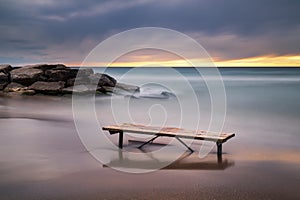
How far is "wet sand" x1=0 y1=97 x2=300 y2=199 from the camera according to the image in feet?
13.3

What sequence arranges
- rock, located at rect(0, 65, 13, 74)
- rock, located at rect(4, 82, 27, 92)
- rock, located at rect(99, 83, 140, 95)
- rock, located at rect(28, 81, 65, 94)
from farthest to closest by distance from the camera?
rock, located at rect(0, 65, 13, 74) → rock, located at rect(99, 83, 140, 95) → rock, located at rect(4, 82, 27, 92) → rock, located at rect(28, 81, 65, 94)

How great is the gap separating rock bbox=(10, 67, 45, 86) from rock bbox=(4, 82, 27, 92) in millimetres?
204

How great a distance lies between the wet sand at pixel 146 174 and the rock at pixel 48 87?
364 inches

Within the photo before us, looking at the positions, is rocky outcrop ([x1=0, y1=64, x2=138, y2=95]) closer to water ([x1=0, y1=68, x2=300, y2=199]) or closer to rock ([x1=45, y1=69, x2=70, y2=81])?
rock ([x1=45, y1=69, x2=70, y2=81])

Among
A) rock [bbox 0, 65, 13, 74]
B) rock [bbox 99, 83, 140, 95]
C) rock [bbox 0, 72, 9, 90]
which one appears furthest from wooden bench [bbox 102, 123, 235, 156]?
rock [bbox 0, 65, 13, 74]

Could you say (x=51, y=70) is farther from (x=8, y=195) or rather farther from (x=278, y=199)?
(x=278, y=199)

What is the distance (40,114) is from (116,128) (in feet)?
17.0

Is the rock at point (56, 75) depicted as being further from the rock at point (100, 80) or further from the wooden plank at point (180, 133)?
the wooden plank at point (180, 133)

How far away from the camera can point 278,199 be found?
12.9ft

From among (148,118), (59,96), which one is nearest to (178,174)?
(148,118)

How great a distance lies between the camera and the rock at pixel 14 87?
16706 millimetres

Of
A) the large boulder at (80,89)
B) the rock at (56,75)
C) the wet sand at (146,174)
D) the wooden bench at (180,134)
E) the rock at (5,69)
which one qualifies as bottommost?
the wet sand at (146,174)

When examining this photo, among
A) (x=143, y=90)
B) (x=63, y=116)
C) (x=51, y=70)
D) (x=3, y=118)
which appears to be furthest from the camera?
(x=143, y=90)

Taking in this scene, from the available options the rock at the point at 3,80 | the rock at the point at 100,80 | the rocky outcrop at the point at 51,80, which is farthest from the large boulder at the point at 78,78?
the rock at the point at 3,80
